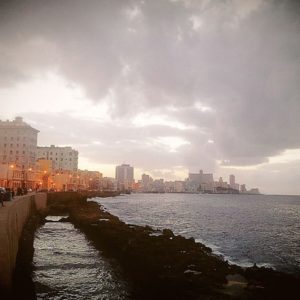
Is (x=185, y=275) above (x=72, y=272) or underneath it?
above

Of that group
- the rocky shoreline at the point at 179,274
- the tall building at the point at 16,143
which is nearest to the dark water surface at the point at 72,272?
the rocky shoreline at the point at 179,274

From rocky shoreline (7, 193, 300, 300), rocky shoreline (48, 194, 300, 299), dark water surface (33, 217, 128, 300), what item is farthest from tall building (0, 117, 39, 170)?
rocky shoreline (48, 194, 300, 299)

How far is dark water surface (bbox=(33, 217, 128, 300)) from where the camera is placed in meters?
22.7

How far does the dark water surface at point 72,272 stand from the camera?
22.7m

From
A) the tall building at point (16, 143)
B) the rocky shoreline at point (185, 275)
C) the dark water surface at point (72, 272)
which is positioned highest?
the tall building at point (16, 143)

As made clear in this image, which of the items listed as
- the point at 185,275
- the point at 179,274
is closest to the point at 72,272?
the point at 179,274

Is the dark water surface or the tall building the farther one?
the tall building

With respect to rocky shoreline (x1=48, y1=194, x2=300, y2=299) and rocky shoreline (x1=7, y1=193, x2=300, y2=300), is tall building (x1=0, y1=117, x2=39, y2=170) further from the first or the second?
rocky shoreline (x1=48, y1=194, x2=300, y2=299)

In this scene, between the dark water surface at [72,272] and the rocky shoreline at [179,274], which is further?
the dark water surface at [72,272]

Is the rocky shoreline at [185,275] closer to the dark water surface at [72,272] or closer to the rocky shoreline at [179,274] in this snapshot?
the rocky shoreline at [179,274]

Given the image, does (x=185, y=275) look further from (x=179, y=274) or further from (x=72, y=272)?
(x=72, y=272)

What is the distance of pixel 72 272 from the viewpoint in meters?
27.6

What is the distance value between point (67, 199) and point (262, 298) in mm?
78879

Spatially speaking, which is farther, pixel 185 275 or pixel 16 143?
pixel 16 143
